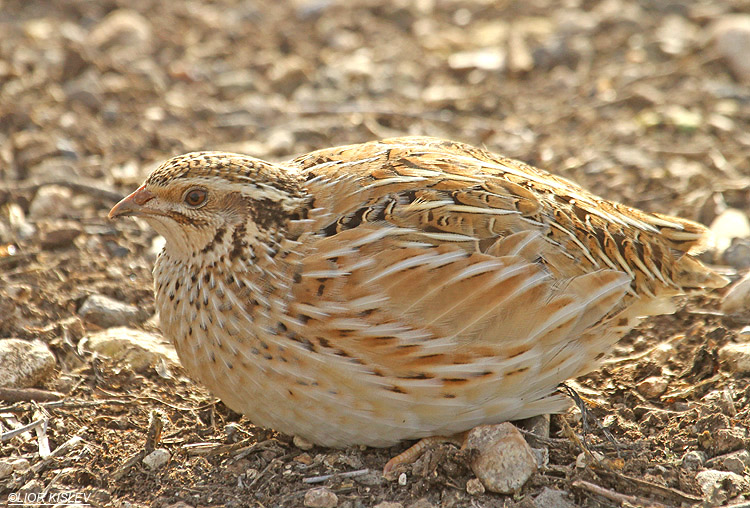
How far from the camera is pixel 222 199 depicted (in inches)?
172

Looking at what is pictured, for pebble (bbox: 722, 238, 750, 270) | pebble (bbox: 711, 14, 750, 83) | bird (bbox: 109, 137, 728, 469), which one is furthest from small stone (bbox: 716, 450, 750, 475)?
pebble (bbox: 711, 14, 750, 83)

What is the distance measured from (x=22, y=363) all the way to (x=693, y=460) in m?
3.53

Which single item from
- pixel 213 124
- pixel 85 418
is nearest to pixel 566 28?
pixel 213 124

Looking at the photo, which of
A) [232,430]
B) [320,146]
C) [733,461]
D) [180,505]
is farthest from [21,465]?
[320,146]

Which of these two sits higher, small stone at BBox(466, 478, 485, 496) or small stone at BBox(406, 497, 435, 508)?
small stone at BBox(406, 497, 435, 508)

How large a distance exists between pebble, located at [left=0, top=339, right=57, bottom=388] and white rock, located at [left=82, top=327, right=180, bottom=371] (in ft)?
0.95

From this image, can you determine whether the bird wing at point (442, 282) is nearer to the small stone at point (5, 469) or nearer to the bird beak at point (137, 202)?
the bird beak at point (137, 202)

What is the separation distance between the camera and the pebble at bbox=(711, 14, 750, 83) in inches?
320

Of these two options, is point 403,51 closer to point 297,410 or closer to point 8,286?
point 8,286

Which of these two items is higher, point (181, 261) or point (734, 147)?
point (181, 261)

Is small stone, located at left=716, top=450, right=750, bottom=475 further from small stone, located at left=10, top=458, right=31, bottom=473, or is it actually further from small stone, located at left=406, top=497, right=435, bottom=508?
small stone, located at left=10, top=458, right=31, bottom=473

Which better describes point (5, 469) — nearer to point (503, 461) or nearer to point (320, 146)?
point (503, 461)

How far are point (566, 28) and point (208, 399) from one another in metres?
5.92

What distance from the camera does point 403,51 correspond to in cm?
917
